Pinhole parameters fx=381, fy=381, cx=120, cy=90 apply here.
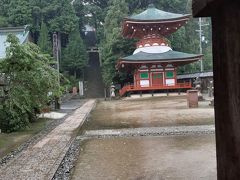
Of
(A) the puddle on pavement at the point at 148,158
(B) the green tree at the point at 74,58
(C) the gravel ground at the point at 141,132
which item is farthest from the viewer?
(B) the green tree at the point at 74,58

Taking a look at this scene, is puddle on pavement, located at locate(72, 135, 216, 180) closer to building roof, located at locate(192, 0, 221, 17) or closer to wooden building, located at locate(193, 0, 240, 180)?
wooden building, located at locate(193, 0, 240, 180)

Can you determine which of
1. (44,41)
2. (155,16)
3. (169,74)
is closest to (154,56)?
(169,74)

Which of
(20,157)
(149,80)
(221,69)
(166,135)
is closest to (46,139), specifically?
(20,157)

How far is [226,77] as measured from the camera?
2184mm

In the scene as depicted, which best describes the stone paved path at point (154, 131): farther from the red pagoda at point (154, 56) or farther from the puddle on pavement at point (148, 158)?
the red pagoda at point (154, 56)

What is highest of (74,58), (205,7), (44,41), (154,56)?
(44,41)

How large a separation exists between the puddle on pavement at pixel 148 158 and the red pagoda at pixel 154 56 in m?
23.5

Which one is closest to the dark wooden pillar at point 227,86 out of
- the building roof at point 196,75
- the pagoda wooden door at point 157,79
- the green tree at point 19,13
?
the pagoda wooden door at point 157,79

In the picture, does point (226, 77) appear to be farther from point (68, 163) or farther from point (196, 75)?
point (196, 75)

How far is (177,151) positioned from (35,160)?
3.30 meters

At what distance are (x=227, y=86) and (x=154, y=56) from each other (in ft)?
110

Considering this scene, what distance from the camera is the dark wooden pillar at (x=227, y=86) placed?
82.1 inches

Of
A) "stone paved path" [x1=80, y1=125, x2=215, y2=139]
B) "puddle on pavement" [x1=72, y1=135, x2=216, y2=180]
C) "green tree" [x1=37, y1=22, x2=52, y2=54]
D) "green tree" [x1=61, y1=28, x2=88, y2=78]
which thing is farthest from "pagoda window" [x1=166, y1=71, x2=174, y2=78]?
"puddle on pavement" [x1=72, y1=135, x2=216, y2=180]

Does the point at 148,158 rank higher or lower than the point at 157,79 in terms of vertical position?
lower
